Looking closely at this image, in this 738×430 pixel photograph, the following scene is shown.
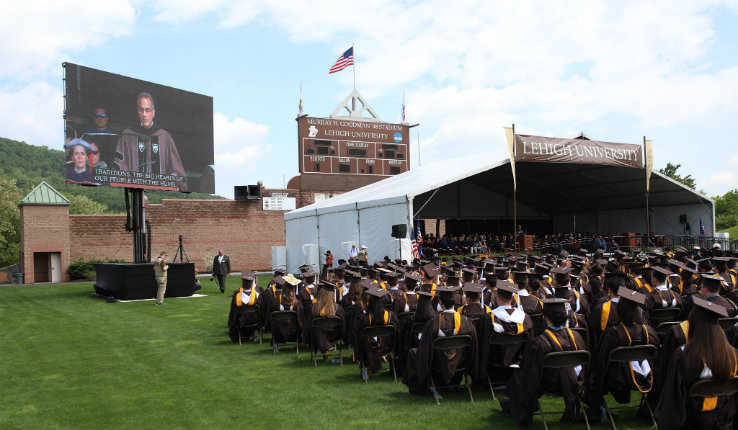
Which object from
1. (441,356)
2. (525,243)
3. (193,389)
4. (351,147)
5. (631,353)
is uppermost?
(351,147)

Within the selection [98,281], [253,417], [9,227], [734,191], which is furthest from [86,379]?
[734,191]

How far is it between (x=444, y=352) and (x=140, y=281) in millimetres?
15491

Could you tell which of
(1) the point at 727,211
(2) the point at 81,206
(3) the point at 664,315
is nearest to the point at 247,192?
(3) the point at 664,315

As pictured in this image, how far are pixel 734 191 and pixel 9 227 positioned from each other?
80432mm

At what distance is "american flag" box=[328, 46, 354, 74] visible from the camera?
133 feet

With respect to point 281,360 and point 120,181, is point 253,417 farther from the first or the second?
point 120,181

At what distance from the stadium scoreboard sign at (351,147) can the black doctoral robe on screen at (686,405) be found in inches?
1396

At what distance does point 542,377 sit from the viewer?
4.84 meters

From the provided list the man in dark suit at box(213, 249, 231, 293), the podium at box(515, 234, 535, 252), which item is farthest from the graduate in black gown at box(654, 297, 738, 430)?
the podium at box(515, 234, 535, 252)

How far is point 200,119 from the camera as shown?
76.7 feet

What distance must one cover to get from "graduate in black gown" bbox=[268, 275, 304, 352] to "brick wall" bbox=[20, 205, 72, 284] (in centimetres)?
2540

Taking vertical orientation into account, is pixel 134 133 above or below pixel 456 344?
above

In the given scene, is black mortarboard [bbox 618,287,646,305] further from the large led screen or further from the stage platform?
the large led screen

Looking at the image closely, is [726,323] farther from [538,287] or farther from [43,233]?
[43,233]
